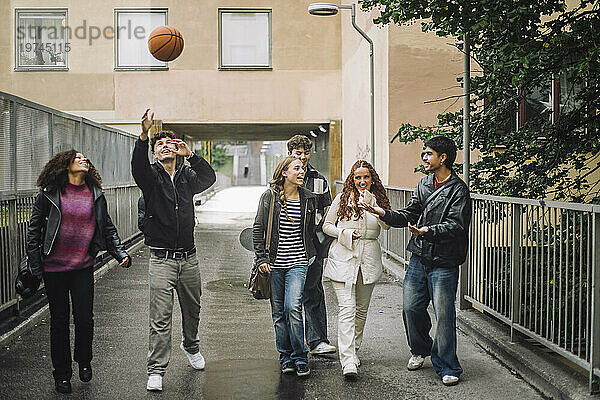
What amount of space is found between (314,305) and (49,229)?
8.01ft

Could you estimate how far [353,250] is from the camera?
261 inches

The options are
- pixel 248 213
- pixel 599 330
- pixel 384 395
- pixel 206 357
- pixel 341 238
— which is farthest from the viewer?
pixel 248 213

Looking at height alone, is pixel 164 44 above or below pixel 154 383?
above

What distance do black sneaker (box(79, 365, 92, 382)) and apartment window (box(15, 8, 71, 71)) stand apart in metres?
18.9

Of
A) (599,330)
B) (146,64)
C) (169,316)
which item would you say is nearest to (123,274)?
(169,316)

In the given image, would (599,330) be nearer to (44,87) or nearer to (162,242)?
(162,242)

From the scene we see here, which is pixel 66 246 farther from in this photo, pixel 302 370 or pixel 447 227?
pixel 447 227

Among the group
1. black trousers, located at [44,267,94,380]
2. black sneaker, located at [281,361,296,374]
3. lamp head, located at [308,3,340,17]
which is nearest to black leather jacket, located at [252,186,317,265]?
black sneaker, located at [281,361,296,374]

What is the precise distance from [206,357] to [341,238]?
177cm

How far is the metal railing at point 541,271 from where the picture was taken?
5.66 metres

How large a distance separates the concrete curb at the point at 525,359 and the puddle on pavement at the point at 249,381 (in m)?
1.84

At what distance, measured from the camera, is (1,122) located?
853 cm

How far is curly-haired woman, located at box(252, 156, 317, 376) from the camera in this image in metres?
6.48

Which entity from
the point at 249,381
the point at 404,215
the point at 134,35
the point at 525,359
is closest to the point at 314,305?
the point at 249,381
